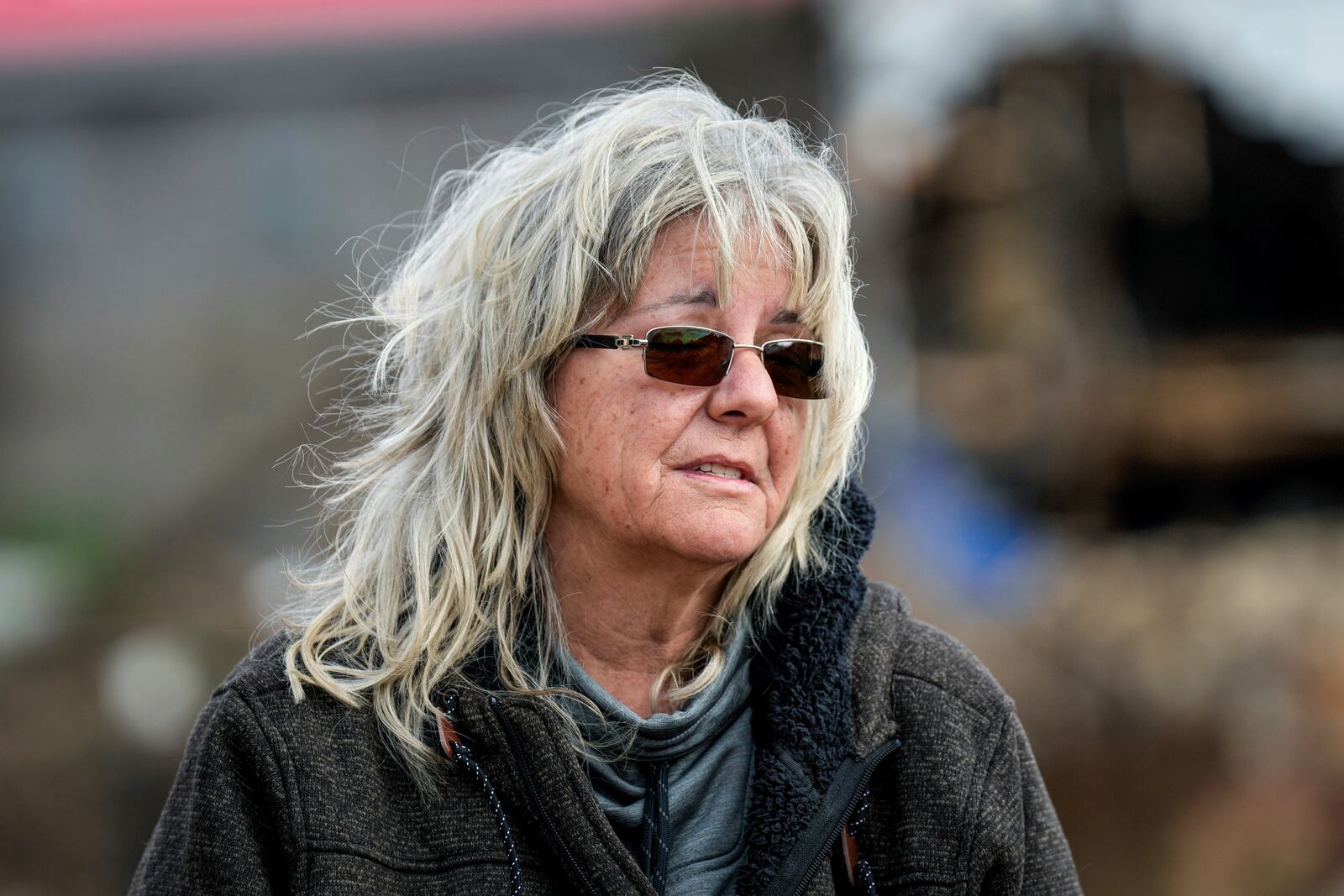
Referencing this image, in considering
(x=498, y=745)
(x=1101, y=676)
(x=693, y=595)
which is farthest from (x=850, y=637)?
(x=1101, y=676)

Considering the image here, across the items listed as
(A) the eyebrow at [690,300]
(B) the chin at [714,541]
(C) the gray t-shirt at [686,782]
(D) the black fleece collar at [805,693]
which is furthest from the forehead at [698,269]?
(C) the gray t-shirt at [686,782]

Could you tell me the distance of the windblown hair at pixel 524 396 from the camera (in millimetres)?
2010

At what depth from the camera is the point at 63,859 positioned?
5.00 metres

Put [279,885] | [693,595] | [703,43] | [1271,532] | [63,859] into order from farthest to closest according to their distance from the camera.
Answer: [703,43] → [1271,532] → [63,859] → [693,595] → [279,885]

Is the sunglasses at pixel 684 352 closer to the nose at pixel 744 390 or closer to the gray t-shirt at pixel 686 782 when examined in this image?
the nose at pixel 744 390

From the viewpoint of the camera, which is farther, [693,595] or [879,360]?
[879,360]

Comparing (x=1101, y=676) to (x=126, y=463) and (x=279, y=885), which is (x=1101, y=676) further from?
(x=126, y=463)

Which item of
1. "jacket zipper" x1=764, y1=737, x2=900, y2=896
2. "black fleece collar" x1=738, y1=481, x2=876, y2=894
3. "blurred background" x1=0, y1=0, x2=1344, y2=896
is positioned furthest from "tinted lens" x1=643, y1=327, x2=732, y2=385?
"blurred background" x1=0, y1=0, x2=1344, y2=896

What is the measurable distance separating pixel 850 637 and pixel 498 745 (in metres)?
0.61

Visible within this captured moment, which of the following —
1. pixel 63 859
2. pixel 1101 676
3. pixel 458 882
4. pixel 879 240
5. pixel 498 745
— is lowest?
pixel 63 859

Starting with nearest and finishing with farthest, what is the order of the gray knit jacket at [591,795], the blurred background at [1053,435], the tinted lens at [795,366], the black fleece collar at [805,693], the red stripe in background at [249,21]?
the gray knit jacket at [591,795], the black fleece collar at [805,693], the tinted lens at [795,366], the blurred background at [1053,435], the red stripe in background at [249,21]

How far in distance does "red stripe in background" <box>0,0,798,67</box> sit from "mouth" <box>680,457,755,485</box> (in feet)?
19.6

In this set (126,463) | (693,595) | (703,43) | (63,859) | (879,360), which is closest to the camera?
(693,595)

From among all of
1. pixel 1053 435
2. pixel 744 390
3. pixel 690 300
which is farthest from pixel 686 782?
pixel 1053 435
